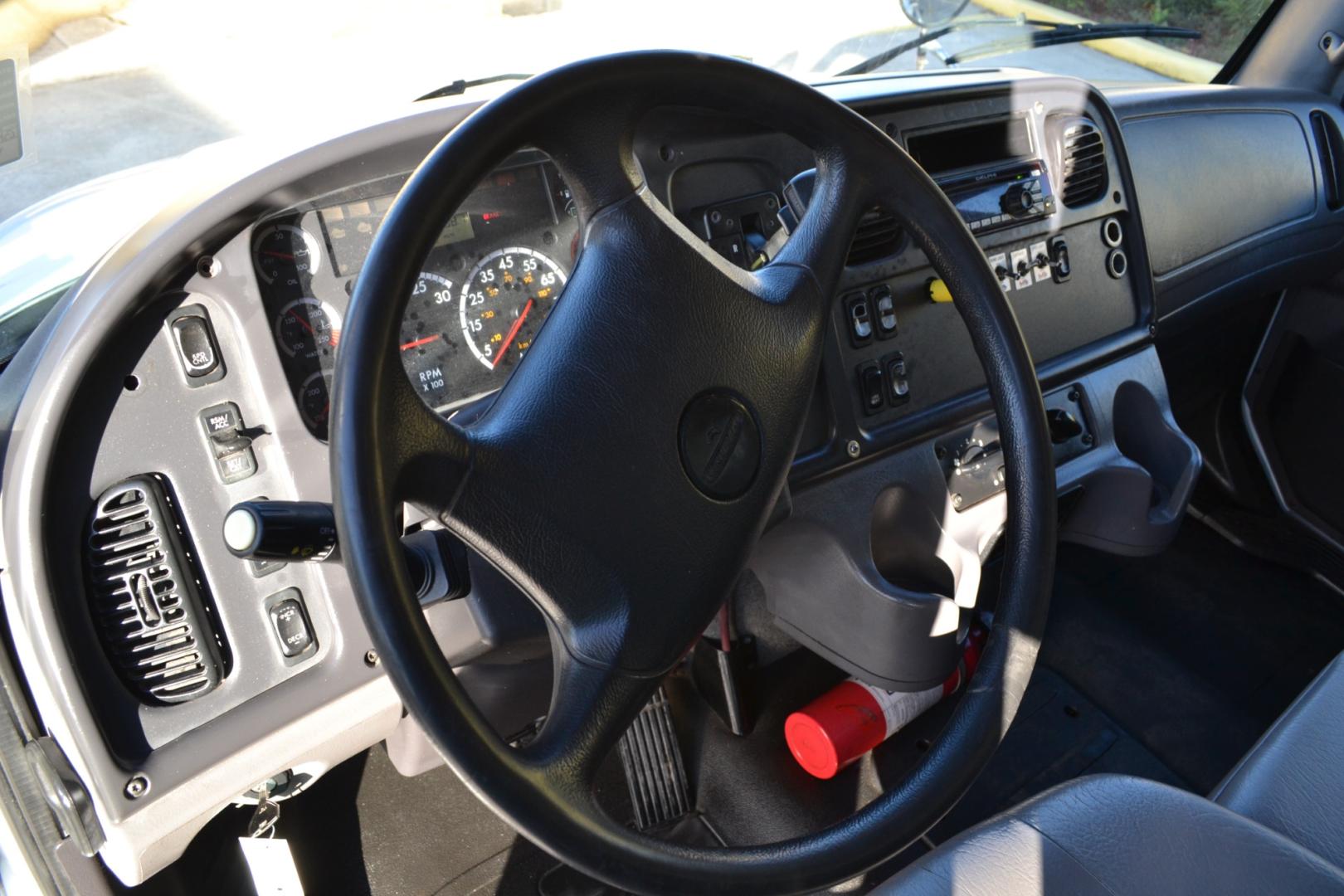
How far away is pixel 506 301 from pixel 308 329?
23 centimetres

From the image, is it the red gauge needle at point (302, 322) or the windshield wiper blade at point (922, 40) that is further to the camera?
the windshield wiper blade at point (922, 40)

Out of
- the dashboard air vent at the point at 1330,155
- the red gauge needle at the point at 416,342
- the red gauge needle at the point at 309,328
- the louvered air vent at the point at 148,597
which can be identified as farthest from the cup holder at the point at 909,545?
the dashboard air vent at the point at 1330,155

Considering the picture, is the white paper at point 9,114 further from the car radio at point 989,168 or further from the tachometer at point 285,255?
the car radio at point 989,168

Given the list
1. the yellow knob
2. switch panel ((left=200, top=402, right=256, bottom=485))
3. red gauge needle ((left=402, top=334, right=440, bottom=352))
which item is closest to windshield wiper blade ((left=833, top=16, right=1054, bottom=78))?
the yellow knob

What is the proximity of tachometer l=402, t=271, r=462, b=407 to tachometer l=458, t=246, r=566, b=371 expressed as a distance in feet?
0.06

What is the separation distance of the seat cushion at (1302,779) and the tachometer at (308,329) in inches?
45.6

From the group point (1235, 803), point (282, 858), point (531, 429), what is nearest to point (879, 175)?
point (531, 429)

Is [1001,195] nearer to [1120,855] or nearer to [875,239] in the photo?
[875,239]

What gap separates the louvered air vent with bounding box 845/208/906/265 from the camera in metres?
1.50

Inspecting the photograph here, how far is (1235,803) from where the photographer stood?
1.24m

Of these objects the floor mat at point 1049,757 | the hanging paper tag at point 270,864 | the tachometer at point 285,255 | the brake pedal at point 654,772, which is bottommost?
the floor mat at point 1049,757

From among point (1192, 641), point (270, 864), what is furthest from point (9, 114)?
point (1192, 641)

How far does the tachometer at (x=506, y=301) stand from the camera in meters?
1.25

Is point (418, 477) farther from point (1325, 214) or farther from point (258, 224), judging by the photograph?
point (1325, 214)
